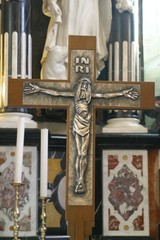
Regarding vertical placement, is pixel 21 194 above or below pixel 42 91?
below

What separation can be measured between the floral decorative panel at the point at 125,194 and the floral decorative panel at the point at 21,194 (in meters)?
0.57

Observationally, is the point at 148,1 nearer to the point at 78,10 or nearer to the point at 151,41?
the point at 151,41

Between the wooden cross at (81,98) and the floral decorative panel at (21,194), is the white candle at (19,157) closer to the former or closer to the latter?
the wooden cross at (81,98)

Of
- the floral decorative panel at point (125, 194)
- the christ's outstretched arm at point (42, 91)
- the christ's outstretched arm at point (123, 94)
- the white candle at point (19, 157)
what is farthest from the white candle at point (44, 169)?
the floral decorative panel at point (125, 194)

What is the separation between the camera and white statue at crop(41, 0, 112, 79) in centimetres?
611

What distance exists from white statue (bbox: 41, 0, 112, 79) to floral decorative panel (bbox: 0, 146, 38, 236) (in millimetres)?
924

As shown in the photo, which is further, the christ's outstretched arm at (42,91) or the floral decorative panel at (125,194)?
the floral decorative panel at (125,194)

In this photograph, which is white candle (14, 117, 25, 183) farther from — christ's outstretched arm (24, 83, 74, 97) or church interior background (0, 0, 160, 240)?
church interior background (0, 0, 160, 240)

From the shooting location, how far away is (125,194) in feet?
18.2

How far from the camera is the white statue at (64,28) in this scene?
20.0ft

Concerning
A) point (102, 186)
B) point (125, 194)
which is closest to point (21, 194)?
point (102, 186)

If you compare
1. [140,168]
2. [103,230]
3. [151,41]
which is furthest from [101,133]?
[151,41]

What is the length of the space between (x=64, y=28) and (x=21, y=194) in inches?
64.9

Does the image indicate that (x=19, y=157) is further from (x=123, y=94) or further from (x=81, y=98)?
(x=123, y=94)
